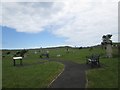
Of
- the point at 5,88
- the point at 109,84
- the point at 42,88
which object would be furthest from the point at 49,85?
the point at 109,84

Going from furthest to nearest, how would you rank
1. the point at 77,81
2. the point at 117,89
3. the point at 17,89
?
the point at 77,81, the point at 17,89, the point at 117,89

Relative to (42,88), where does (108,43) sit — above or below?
above

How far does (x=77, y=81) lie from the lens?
62.0 ft

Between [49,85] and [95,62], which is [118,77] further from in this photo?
[95,62]

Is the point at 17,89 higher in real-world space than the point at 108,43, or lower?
lower

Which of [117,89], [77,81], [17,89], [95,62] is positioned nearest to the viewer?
[117,89]

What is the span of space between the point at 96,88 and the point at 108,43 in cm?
2723

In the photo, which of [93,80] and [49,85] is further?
[93,80]

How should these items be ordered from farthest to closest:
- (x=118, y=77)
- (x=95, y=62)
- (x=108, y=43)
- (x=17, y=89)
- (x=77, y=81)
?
(x=108, y=43) → (x=95, y=62) → (x=118, y=77) → (x=77, y=81) → (x=17, y=89)

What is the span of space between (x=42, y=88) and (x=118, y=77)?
302 inches

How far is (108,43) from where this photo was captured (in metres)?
42.3

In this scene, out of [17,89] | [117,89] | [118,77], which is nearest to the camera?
[117,89]

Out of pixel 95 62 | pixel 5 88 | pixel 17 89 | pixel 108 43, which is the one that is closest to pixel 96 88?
pixel 17 89

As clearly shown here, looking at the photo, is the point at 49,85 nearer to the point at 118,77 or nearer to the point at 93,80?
the point at 93,80
